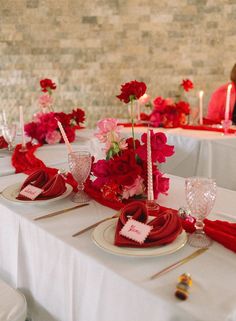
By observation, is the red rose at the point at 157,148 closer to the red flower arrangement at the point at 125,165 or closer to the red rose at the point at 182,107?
the red flower arrangement at the point at 125,165

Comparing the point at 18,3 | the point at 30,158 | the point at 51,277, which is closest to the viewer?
the point at 51,277

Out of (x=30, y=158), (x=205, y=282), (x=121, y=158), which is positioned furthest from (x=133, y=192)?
(x=30, y=158)

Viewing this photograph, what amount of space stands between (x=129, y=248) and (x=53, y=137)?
1.45 m

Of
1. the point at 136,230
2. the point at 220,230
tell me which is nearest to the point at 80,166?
the point at 136,230

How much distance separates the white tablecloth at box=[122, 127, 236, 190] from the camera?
243 cm

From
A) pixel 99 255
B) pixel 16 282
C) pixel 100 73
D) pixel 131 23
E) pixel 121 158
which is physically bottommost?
pixel 16 282

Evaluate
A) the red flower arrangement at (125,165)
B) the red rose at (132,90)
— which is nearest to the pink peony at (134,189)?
the red flower arrangement at (125,165)

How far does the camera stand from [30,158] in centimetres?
→ 185

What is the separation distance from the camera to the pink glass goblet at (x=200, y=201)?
0.99 metres

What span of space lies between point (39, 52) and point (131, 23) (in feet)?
4.13

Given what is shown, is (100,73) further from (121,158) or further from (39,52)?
(121,158)

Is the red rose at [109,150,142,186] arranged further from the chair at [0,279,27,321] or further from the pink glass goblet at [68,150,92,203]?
the chair at [0,279,27,321]

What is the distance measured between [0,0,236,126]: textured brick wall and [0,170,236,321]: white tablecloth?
3.58m

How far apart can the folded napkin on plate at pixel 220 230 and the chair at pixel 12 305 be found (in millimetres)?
547
